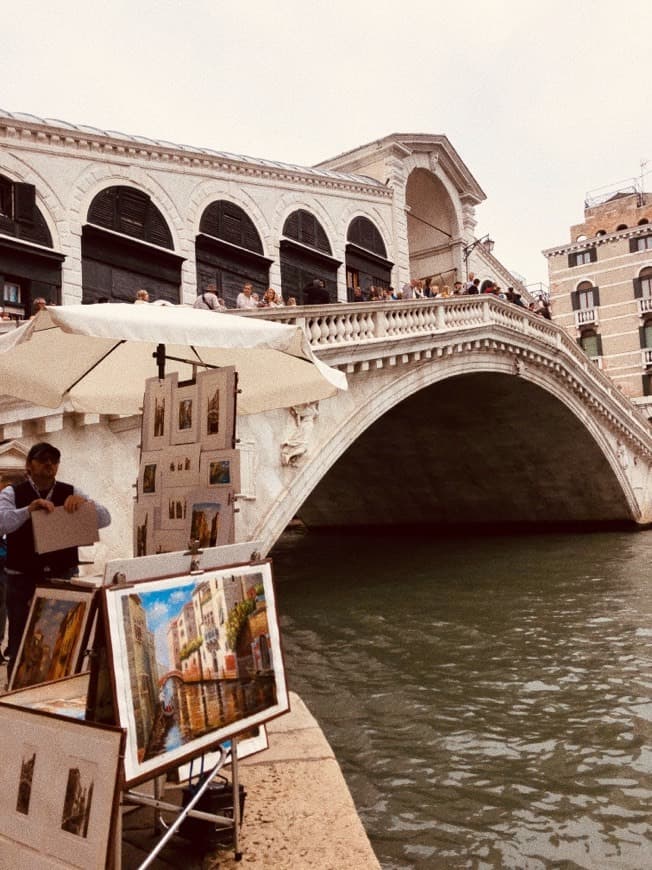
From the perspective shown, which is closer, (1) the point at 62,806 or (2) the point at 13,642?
(1) the point at 62,806

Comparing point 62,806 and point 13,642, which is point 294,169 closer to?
point 13,642

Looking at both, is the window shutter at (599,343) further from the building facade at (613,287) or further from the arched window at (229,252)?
the arched window at (229,252)

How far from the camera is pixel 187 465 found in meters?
3.43

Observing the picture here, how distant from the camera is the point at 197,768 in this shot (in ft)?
9.85

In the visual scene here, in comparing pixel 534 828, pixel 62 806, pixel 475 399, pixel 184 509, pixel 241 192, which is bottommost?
pixel 534 828

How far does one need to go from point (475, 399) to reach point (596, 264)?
19942 mm

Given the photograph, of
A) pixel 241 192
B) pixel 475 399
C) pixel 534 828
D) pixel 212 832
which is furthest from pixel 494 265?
pixel 212 832

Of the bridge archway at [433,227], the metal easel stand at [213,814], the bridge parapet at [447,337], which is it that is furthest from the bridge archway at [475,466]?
the metal easel stand at [213,814]

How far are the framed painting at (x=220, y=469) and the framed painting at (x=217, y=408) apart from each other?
0.11 feet

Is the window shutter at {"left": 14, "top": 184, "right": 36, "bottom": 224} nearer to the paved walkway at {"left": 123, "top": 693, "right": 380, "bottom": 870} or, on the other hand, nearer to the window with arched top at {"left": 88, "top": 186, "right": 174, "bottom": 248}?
the window with arched top at {"left": 88, "top": 186, "right": 174, "bottom": 248}

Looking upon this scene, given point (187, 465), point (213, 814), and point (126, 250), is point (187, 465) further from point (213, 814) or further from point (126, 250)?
point (126, 250)

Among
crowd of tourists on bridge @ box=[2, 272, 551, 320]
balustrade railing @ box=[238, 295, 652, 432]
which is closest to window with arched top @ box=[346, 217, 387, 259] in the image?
crowd of tourists on bridge @ box=[2, 272, 551, 320]

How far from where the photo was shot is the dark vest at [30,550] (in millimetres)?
3512

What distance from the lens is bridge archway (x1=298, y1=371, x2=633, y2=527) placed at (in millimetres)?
20047
